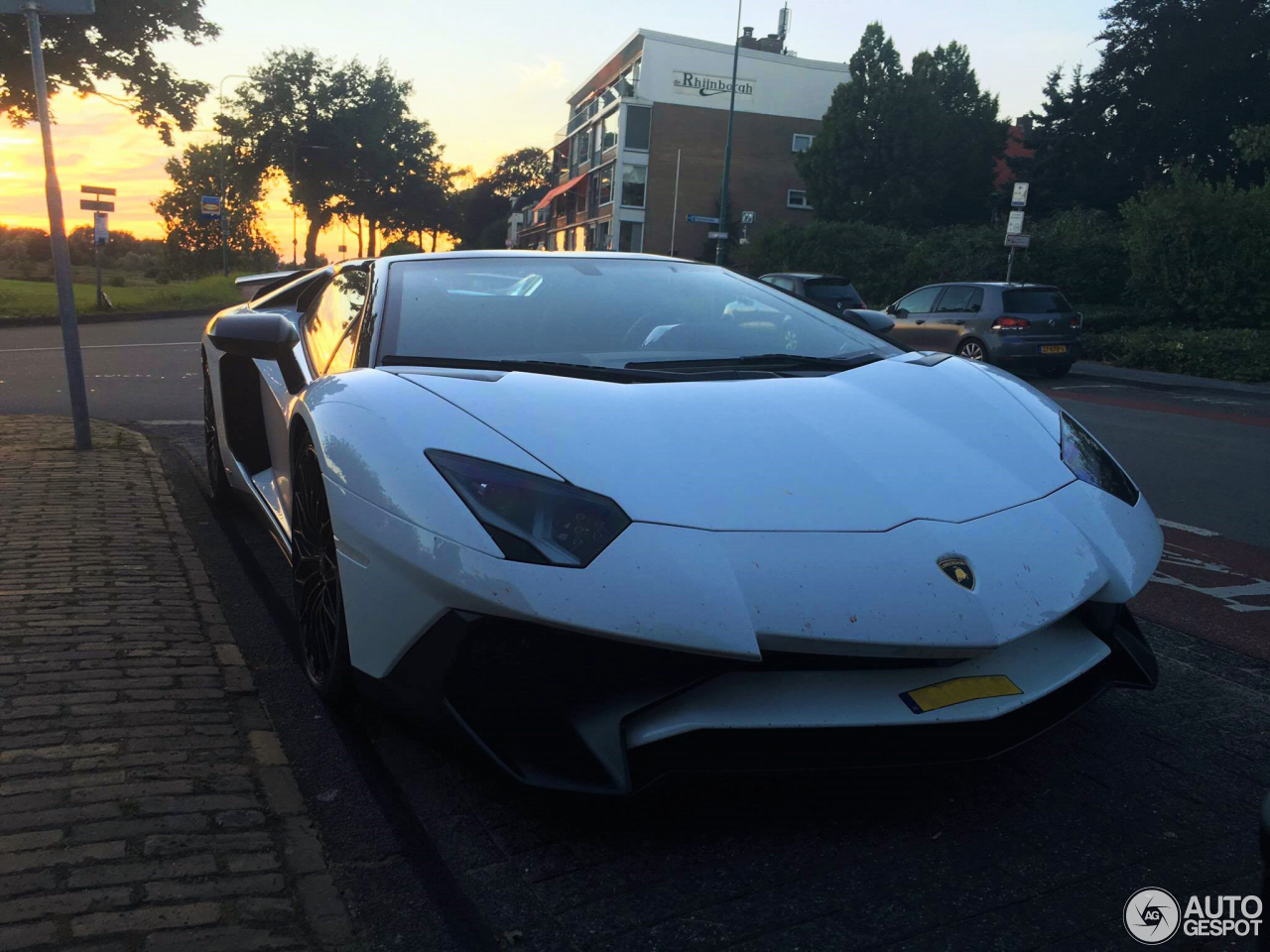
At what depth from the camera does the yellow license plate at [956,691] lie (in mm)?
2021

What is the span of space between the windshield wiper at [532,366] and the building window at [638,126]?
56271 mm

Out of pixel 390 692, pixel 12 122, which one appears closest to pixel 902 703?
pixel 390 692

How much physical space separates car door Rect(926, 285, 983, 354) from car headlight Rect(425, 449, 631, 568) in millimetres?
14510

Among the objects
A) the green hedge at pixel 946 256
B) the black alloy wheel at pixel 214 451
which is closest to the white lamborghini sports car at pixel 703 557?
the black alloy wheel at pixel 214 451

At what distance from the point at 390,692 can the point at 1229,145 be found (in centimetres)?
3974

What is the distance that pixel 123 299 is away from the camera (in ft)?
93.0

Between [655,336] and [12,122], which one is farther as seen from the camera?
[12,122]

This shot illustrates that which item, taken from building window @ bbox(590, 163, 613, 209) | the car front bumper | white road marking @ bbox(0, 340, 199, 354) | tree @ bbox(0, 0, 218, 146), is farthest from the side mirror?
building window @ bbox(590, 163, 613, 209)

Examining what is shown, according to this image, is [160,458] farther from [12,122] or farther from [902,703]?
[12,122]

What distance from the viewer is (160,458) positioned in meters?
6.93

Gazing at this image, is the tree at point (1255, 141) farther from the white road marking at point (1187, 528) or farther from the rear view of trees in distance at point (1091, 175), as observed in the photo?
the white road marking at point (1187, 528)

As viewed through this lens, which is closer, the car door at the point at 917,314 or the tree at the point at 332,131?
the car door at the point at 917,314

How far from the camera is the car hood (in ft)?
7.14

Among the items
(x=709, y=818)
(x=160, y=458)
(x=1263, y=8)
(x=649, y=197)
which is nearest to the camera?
(x=709, y=818)
